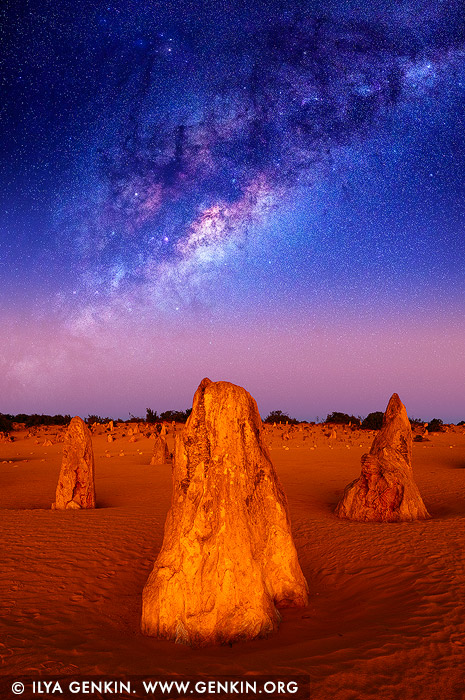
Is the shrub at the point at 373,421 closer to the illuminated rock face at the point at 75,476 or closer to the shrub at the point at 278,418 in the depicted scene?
the shrub at the point at 278,418

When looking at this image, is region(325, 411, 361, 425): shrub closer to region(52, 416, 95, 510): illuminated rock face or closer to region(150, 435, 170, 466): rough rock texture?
region(150, 435, 170, 466): rough rock texture

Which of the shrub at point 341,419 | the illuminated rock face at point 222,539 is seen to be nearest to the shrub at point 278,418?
the shrub at point 341,419

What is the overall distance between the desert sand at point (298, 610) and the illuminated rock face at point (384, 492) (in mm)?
655

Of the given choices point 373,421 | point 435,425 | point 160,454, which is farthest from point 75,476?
point 435,425

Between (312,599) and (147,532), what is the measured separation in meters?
5.08

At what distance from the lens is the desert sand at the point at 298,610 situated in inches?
172

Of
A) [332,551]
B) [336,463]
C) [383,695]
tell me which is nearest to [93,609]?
[383,695]

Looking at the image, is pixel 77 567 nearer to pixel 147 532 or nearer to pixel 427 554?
→ pixel 147 532

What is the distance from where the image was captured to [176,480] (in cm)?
612

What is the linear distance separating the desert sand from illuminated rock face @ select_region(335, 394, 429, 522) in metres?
0.65

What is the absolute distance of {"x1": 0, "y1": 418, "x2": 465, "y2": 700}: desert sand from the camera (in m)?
4.38

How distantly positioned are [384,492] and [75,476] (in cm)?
894

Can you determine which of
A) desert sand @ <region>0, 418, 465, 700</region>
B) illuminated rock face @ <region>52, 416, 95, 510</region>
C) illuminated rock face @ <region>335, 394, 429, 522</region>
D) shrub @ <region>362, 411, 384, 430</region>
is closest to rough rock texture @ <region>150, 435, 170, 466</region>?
desert sand @ <region>0, 418, 465, 700</region>

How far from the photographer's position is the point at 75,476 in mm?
13422
